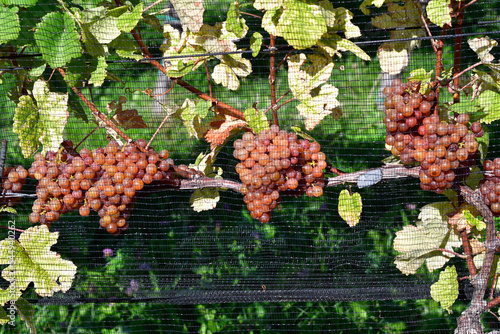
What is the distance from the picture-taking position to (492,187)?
123 centimetres

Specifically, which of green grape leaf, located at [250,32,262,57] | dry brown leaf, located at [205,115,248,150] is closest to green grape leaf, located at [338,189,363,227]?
dry brown leaf, located at [205,115,248,150]

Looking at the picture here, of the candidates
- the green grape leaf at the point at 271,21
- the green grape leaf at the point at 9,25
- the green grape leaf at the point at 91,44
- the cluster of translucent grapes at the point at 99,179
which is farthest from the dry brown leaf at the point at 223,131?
the green grape leaf at the point at 9,25

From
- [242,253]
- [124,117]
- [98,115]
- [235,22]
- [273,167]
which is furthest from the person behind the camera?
[242,253]

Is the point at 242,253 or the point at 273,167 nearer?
the point at 273,167

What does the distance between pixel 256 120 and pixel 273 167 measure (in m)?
0.15

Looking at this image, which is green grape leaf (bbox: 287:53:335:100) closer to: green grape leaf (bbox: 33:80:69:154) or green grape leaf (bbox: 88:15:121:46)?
green grape leaf (bbox: 88:15:121:46)

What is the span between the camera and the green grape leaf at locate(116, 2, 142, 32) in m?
1.23

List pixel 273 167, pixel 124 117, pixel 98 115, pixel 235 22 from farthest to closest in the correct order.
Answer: pixel 124 117 < pixel 98 115 < pixel 235 22 < pixel 273 167

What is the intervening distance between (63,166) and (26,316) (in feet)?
1.71

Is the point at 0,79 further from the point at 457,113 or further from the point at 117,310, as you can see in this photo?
the point at 457,113

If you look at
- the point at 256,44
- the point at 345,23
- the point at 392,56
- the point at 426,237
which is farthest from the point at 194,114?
the point at 426,237

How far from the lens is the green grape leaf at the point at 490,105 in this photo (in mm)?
1233

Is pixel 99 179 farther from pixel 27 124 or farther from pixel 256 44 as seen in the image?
pixel 256 44

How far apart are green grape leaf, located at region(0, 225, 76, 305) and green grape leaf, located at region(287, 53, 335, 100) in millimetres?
771
